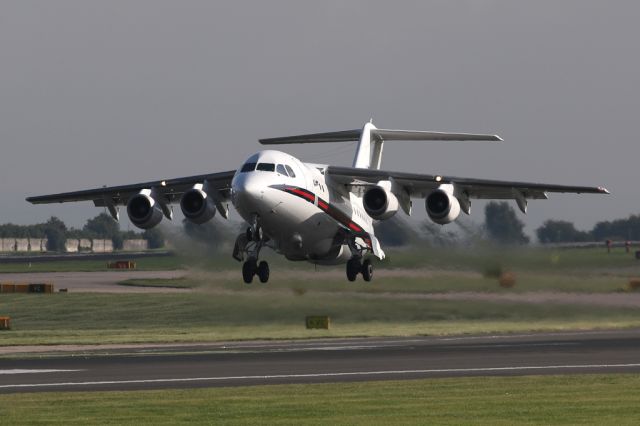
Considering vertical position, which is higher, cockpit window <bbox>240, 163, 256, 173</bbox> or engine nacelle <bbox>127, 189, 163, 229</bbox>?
Answer: cockpit window <bbox>240, 163, 256, 173</bbox>

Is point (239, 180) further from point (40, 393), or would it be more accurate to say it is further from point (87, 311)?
point (87, 311)

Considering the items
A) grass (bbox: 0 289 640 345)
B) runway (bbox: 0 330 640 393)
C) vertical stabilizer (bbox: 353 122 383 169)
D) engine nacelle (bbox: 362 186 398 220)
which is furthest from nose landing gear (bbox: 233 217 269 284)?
vertical stabilizer (bbox: 353 122 383 169)

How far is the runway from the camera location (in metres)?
29.7

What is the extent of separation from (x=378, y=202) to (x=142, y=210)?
24.9 ft

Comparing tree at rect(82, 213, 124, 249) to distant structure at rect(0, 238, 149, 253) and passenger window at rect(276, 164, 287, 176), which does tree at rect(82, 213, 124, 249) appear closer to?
distant structure at rect(0, 238, 149, 253)

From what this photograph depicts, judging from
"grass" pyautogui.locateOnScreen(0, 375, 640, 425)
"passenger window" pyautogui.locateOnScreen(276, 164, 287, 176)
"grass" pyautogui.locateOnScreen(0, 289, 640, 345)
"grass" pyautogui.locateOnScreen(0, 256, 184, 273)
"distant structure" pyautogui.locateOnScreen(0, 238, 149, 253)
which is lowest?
"grass" pyautogui.locateOnScreen(0, 375, 640, 425)

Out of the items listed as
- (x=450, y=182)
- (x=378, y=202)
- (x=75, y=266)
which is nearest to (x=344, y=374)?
(x=378, y=202)

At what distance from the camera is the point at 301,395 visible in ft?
85.3

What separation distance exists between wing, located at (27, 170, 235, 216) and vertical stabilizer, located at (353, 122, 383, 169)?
6446mm

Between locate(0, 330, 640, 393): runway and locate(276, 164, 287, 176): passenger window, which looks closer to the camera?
locate(0, 330, 640, 393): runway

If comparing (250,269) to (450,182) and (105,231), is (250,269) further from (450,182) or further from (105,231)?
(105,231)

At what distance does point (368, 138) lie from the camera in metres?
47.0

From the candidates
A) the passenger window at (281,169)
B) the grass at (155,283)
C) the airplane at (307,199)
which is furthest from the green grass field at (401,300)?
the grass at (155,283)

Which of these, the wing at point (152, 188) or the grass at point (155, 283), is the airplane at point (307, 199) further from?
the grass at point (155, 283)
